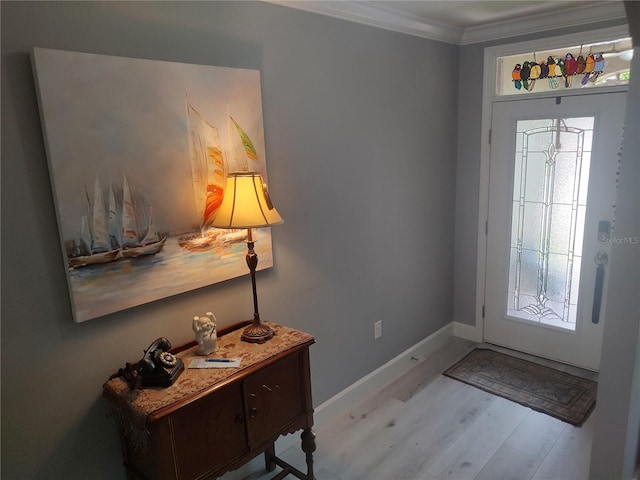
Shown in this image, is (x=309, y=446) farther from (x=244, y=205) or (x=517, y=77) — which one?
(x=517, y=77)

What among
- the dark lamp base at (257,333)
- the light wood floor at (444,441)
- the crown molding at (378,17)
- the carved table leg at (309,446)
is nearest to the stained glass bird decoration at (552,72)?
the crown molding at (378,17)

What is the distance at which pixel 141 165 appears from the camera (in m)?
1.67

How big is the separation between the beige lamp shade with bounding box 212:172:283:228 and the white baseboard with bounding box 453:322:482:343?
249 centimetres

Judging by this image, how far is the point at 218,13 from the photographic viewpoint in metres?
1.86

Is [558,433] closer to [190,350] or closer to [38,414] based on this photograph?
[190,350]

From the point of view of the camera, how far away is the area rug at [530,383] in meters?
2.71

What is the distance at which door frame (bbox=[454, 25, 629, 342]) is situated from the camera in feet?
9.09

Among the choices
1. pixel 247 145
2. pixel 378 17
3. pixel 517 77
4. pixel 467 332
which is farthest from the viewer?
pixel 467 332

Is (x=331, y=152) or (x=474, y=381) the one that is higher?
(x=331, y=152)

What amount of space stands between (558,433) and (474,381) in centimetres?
63

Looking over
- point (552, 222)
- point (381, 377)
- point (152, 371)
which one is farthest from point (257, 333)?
point (552, 222)

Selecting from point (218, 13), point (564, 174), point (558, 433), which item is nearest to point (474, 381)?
point (558, 433)

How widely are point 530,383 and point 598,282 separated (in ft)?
2.66

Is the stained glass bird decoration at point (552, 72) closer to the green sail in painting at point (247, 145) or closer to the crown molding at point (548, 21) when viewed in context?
the crown molding at point (548, 21)
